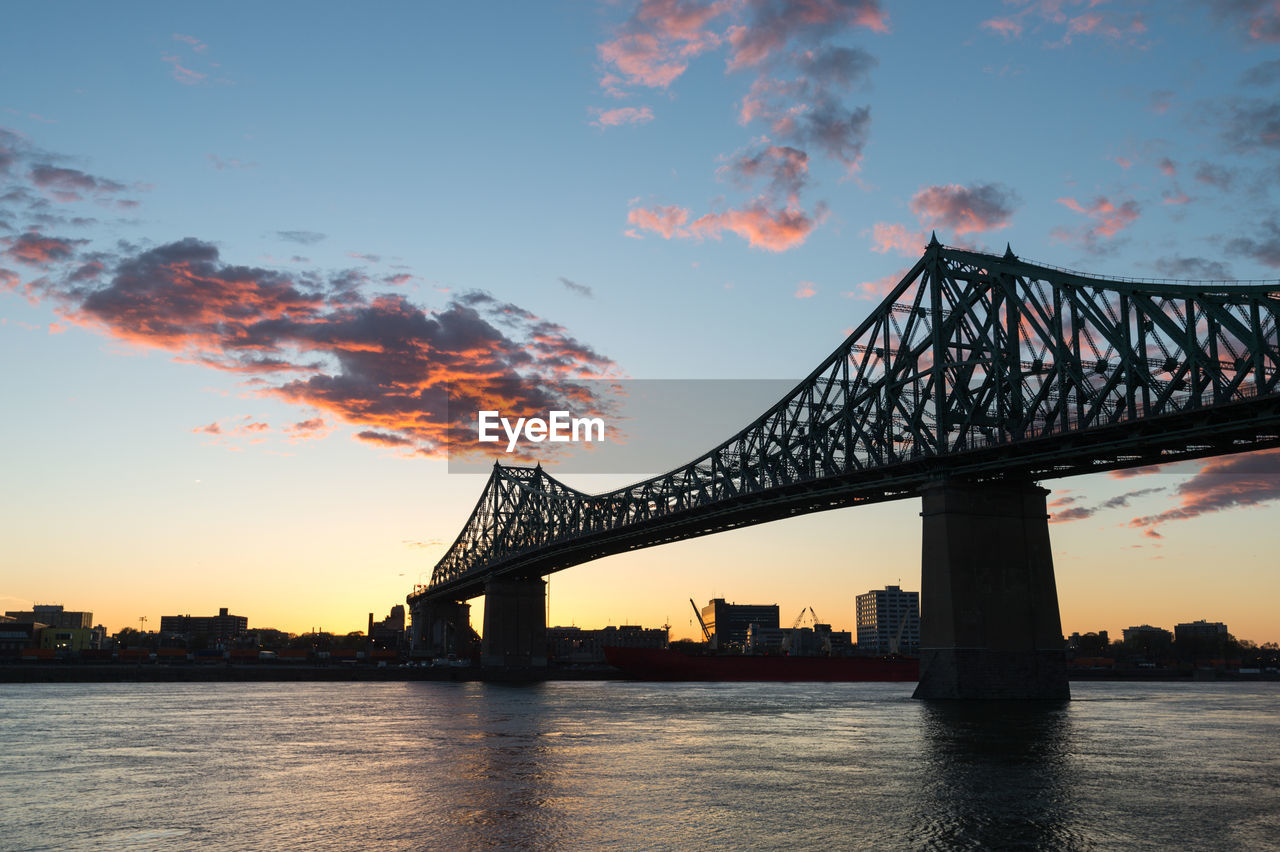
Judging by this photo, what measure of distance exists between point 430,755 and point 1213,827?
2343 cm

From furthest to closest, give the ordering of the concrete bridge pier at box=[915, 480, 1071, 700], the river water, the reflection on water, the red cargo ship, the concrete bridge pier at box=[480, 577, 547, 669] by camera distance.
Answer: the red cargo ship → the concrete bridge pier at box=[480, 577, 547, 669] → the concrete bridge pier at box=[915, 480, 1071, 700] → the river water → the reflection on water

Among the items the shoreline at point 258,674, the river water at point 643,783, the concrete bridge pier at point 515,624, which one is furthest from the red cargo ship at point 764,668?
the river water at point 643,783

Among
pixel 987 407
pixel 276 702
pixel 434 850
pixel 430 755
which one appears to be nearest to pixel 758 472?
pixel 987 407

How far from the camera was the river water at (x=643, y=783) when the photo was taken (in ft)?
64.4

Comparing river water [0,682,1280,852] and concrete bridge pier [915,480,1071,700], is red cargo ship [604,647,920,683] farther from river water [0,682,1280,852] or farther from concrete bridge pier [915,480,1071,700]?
river water [0,682,1280,852]

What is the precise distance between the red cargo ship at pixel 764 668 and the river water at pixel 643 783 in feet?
268

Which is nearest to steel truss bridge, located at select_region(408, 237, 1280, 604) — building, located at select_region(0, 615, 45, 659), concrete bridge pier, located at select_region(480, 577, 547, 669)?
concrete bridge pier, located at select_region(480, 577, 547, 669)

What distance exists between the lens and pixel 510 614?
136 metres

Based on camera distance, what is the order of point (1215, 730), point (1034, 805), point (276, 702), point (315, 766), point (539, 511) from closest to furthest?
1. point (1034, 805)
2. point (315, 766)
3. point (1215, 730)
4. point (276, 702)
5. point (539, 511)

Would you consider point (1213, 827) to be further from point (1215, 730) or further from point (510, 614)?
point (510, 614)

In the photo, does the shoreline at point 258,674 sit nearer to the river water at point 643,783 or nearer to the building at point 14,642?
the building at point 14,642

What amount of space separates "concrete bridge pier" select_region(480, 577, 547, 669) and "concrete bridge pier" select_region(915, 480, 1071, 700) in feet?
258

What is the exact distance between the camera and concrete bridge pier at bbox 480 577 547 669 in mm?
131625

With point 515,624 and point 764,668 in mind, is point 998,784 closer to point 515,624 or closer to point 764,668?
point 764,668
